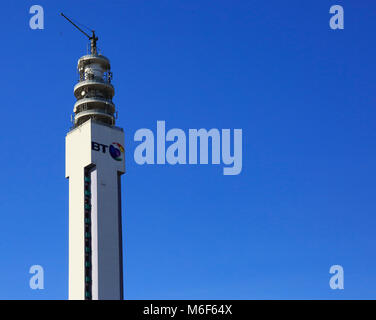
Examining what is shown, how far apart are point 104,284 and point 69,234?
15084 millimetres

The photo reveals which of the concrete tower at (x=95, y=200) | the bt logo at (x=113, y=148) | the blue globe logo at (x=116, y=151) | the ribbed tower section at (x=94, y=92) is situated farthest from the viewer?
the ribbed tower section at (x=94, y=92)

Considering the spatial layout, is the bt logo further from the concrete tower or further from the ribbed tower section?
the ribbed tower section

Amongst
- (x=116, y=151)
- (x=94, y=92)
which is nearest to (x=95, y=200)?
(x=116, y=151)

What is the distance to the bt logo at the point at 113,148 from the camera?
6850 inches

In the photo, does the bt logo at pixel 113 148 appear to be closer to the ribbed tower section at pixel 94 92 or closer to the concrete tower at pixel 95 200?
the concrete tower at pixel 95 200

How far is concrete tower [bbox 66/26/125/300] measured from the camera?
540ft

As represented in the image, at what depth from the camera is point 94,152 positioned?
567ft

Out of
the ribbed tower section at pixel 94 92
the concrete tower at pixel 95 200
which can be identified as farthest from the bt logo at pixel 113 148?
the ribbed tower section at pixel 94 92

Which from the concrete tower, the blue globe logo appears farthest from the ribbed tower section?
the blue globe logo

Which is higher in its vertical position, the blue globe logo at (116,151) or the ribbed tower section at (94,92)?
the ribbed tower section at (94,92)

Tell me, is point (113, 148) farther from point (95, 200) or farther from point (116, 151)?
point (95, 200)
